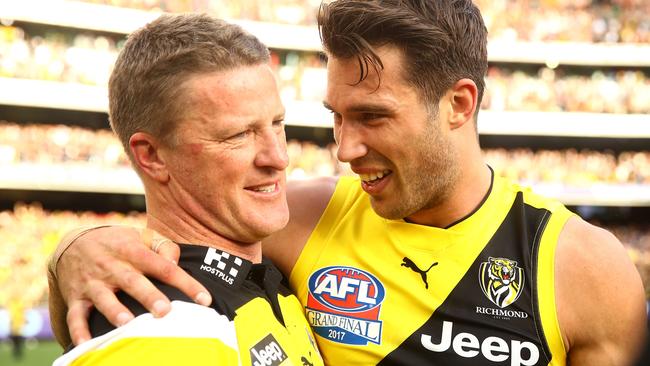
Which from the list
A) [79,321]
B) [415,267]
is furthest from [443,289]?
[79,321]

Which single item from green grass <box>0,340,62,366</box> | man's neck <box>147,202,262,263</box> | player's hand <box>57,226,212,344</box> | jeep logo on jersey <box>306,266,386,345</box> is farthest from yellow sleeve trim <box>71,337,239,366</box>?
green grass <box>0,340,62,366</box>

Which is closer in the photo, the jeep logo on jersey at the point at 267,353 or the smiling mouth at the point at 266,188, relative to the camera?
the jeep logo on jersey at the point at 267,353

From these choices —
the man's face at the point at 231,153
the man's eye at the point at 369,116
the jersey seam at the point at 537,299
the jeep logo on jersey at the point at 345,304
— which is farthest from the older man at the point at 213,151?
the jersey seam at the point at 537,299

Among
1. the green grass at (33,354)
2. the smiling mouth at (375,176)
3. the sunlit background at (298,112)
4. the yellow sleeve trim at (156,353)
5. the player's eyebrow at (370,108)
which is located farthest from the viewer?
the sunlit background at (298,112)

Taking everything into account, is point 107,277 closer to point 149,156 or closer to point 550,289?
point 149,156

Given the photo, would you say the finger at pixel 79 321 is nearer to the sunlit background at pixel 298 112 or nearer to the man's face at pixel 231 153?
the man's face at pixel 231 153

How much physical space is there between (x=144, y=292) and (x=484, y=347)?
1.27 metres

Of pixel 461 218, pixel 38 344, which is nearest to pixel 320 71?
pixel 38 344

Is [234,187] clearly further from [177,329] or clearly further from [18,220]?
[18,220]

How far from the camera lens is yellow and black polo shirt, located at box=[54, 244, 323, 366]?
1854 millimetres

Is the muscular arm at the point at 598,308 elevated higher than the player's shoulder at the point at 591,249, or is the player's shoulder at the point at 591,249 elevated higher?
the player's shoulder at the point at 591,249

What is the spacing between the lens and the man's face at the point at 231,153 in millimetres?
2273

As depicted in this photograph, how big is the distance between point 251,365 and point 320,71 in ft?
57.3

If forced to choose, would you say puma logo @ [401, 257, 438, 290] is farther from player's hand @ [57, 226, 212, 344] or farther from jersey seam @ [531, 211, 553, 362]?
player's hand @ [57, 226, 212, 344]
